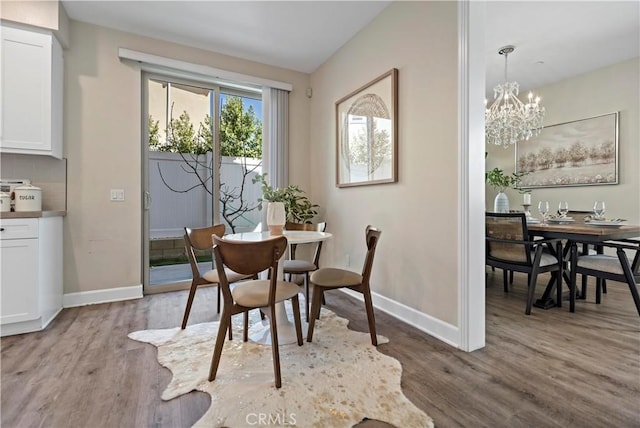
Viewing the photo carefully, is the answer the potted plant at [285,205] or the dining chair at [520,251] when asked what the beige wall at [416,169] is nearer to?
the potted plant at [285,205]

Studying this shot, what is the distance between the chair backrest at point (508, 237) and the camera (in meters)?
2.75

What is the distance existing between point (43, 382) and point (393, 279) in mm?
2465

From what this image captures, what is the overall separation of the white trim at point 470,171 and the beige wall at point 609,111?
3475 mm

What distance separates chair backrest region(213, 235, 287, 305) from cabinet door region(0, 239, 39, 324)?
1754mm

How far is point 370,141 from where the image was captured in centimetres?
298

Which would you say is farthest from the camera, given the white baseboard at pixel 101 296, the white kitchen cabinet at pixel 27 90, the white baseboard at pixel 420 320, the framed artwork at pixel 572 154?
the framed artwork at pixel 572 154

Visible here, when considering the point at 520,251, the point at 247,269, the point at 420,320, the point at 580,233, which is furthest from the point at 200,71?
the point at 580,233

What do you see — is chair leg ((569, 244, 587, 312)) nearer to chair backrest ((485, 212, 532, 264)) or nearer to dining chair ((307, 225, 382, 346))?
chair backrest ((485, 212, 532, 264))

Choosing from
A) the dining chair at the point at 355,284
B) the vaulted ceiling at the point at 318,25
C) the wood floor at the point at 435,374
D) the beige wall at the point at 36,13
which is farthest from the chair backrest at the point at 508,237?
the beige wall at the point at 36,13

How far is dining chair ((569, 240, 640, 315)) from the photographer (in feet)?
8.17

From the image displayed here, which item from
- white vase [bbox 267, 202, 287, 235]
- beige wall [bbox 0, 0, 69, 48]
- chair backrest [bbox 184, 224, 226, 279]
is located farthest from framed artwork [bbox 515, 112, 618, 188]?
beige wall [bbox 0, 0, 69, 48]

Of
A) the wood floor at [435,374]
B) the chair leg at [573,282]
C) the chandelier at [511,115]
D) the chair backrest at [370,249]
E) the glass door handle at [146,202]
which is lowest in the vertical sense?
the wood floor at [435,374]

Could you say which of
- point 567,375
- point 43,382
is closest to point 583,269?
point 567,375

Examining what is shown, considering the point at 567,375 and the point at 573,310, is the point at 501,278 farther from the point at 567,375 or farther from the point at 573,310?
the point at 567,375
